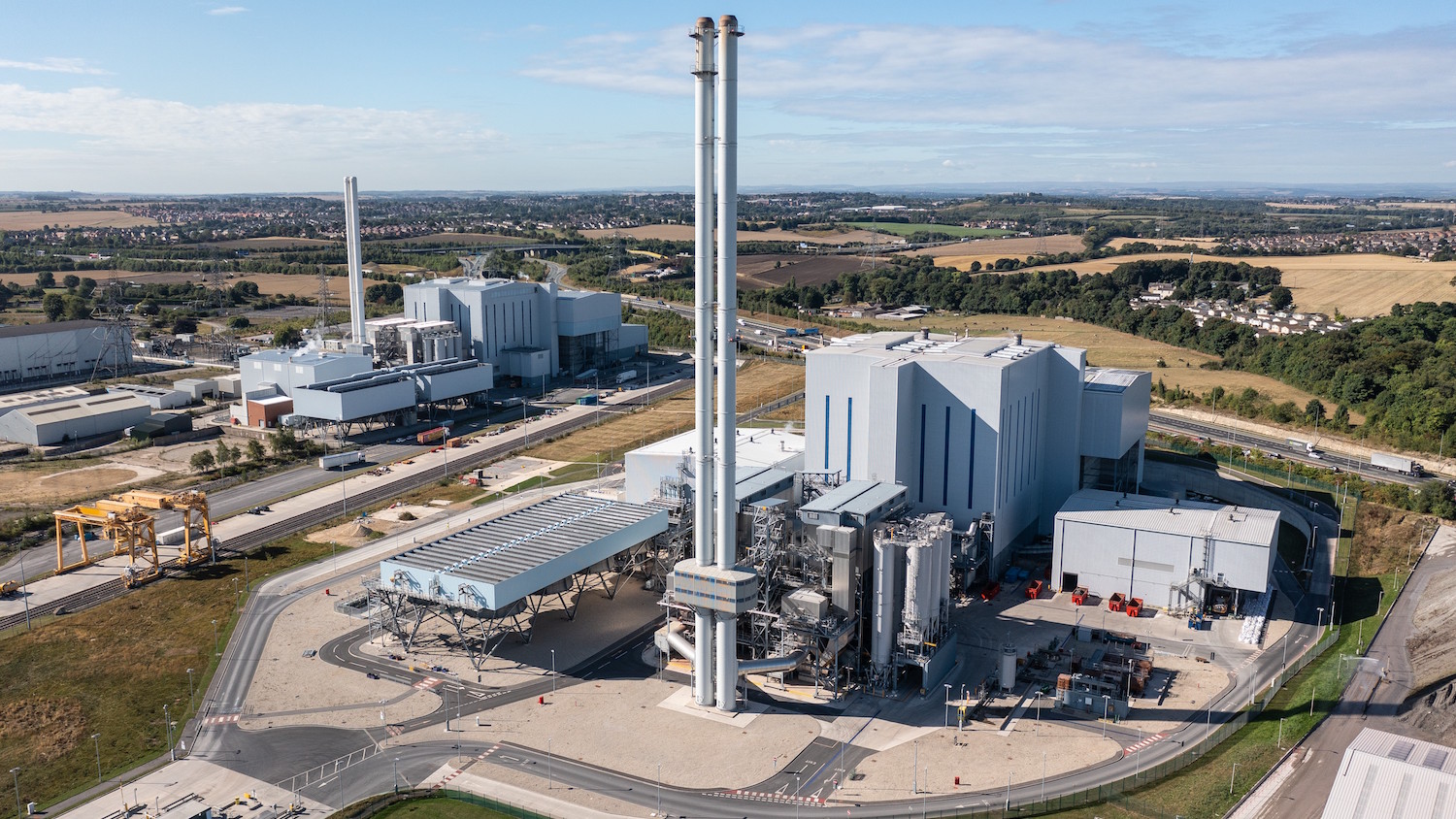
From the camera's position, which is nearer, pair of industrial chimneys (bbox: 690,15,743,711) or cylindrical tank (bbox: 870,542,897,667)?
pair of industrial chimneys (bbox: 690,15,743,711)

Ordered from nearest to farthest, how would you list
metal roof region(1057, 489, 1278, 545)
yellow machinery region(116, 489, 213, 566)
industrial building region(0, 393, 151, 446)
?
metal roof region(1057, 489, 1278, 545) → yellow machinery region(116, 489, 213, 566) → industrial building region(0, 393, 151, 446)

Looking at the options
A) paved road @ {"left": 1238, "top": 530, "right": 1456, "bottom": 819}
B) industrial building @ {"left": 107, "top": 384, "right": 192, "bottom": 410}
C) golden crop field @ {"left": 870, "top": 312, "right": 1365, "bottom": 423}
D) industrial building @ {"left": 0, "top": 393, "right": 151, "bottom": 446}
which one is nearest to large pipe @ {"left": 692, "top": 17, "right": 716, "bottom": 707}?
paved road @ {"left": 1238, "top": 530, "right": 1456, "bottom": 819}

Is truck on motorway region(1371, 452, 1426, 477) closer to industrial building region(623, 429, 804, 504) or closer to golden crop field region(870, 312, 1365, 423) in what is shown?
golden crop field region(870, 312, 1365, 423)

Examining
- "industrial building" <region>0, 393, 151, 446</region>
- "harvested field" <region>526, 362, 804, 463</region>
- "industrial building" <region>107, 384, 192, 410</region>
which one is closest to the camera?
"harvested field" <region>526, 362, 804, 463</region>

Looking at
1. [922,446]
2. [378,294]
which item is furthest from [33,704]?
[378,294]

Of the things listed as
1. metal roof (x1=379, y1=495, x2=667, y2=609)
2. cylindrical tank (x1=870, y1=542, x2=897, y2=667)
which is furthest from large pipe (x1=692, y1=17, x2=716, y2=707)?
metal roof (x1=379, y1=495, x2=667, y2=609)

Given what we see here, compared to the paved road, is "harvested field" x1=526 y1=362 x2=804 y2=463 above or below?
above

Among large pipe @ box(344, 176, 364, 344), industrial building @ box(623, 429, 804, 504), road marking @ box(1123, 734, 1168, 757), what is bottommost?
road marking @ box(1123, 734, 1168, 757)
